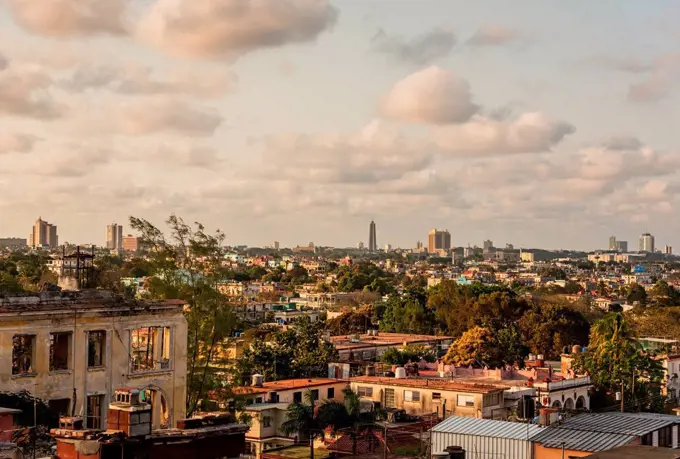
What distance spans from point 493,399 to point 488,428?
52.2 feet

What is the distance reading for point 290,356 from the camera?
48.2 m

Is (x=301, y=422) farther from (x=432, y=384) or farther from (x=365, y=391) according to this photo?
(x=365, y=391)

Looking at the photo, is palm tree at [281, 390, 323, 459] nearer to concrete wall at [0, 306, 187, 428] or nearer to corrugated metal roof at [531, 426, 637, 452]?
concrete wall at [0, 306, 187, 428]

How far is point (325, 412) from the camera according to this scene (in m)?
32.9

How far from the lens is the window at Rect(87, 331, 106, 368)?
22938 millimetres

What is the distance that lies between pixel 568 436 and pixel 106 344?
10281 millimetres

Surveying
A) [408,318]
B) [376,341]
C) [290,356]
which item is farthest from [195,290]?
[408,318]

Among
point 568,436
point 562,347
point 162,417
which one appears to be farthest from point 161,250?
point 562,347

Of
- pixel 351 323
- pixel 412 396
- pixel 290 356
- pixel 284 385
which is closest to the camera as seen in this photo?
pixel 284 385

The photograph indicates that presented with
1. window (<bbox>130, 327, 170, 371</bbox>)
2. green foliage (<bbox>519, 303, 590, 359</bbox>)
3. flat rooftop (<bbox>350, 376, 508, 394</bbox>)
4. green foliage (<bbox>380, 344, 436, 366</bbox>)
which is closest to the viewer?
window (<bbox>130, 327, 170, 371</bbox>)

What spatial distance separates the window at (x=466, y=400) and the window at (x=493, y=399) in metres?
0.47

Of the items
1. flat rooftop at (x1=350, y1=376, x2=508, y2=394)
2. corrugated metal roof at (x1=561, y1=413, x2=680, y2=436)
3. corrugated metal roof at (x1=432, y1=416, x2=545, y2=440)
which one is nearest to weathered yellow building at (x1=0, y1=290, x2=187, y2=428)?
corrugated metal roof at (x1=432, y1=416, x2=545, y2=440)

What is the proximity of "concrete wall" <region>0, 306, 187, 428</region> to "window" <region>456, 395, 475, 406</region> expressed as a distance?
17.5 metres

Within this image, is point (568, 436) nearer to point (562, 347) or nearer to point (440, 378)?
point (440, 378)
